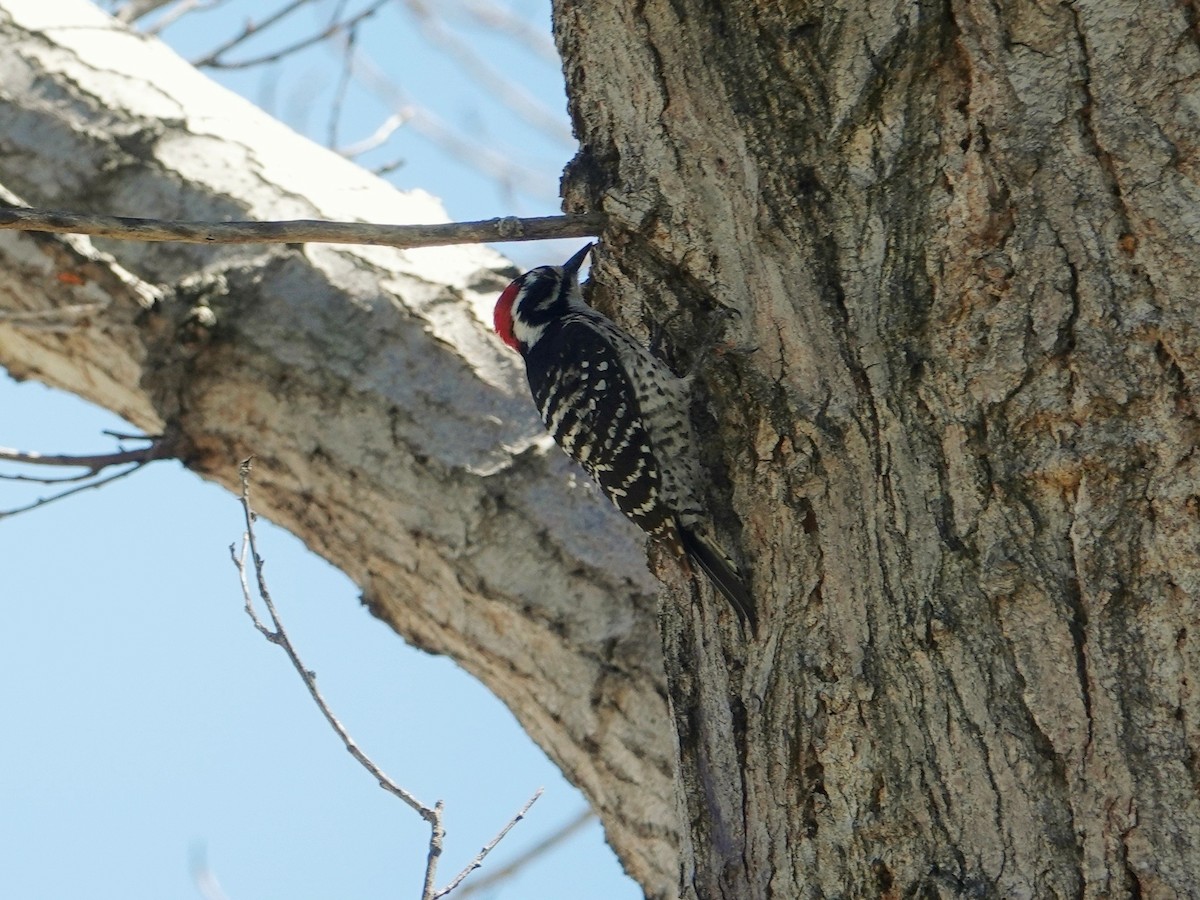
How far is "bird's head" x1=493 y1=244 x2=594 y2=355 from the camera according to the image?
13.6ft

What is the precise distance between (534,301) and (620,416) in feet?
3.12

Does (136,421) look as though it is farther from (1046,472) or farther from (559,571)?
(1046,472)

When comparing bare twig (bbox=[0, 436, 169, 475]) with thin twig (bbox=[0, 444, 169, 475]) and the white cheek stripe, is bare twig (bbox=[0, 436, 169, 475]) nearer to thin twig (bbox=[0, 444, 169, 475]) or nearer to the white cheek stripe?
thin twig (bbox=[0, 444, 169, 475])

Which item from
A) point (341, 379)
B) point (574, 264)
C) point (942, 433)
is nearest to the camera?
point (942, 433)

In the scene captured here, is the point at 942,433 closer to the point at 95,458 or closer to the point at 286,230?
the point at 286,230

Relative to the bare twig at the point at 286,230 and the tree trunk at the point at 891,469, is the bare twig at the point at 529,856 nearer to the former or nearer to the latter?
the tree trunk at the point at 891,469

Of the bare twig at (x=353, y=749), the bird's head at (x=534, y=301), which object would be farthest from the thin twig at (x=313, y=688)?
the bird's head at (x=534, y=301)

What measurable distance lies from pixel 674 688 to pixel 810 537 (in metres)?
0.50

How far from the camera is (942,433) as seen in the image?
229cm

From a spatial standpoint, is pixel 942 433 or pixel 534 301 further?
pixel 534 301

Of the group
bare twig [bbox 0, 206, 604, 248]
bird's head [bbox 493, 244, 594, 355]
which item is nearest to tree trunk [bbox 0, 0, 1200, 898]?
bare twig [bbox 0, 206, 604, 248]

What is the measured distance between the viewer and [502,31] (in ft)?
29.8

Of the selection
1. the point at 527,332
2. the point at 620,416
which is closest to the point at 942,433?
the point at 620,416

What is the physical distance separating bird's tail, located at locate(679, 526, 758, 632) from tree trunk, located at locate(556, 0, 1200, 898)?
0.05m
